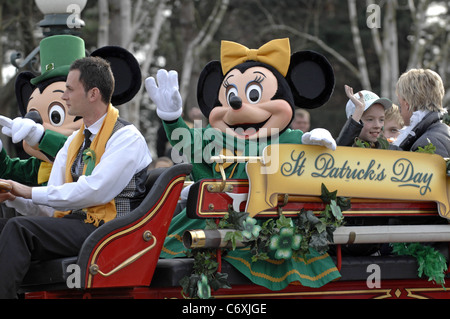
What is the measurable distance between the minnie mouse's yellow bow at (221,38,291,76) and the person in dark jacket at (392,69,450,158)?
2.80 feet

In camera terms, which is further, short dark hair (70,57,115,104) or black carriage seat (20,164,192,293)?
short dark hair (70,57,115,104)

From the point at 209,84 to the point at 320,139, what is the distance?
1.43m

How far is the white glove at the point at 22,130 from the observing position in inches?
201

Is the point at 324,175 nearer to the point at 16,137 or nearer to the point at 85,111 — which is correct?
the point at 85,111

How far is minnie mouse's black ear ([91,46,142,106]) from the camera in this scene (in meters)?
5.31

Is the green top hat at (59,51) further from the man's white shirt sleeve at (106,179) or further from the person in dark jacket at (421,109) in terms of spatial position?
the person in dark jacket at (421,109)

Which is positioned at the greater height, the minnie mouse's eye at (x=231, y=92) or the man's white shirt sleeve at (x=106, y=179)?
the minnie mouse's eye at (x=231, y=92)

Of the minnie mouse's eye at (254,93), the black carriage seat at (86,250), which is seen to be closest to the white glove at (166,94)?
the minnie mouse's eye at (254,93)

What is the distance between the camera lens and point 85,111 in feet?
15.1

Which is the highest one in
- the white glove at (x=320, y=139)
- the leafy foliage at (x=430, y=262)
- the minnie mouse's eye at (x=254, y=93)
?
the minnie mouse's eye at (x=254, y=93)

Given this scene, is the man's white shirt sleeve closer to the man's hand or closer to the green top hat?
the man's hand

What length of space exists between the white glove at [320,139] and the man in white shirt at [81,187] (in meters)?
0.93

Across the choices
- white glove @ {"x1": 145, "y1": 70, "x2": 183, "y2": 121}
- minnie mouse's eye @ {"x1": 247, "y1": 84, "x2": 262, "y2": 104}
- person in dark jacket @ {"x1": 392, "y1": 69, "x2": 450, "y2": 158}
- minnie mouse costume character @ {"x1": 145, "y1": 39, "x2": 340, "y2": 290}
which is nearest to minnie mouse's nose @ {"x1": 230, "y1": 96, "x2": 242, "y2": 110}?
minnie mouse costume character @ {"x1": 145, "y1": 39, "x2": 340, "y2": 290}
